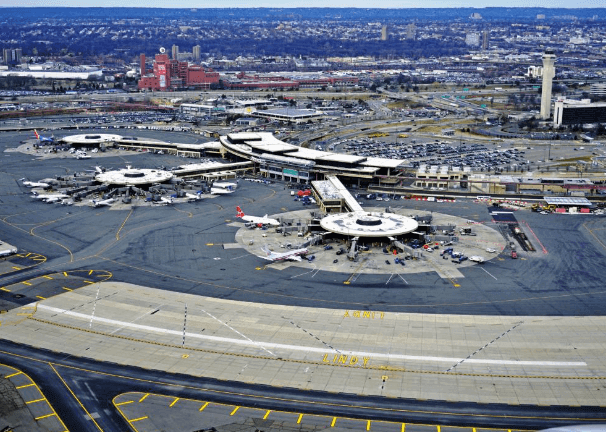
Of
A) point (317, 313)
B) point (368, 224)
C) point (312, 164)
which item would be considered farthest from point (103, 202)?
point (317, 313)

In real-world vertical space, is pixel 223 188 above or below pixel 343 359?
above

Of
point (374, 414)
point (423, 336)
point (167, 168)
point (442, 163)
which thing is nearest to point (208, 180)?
point (167, 168)

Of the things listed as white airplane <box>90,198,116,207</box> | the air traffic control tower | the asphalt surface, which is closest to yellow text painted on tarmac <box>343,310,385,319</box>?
the asphalt surface

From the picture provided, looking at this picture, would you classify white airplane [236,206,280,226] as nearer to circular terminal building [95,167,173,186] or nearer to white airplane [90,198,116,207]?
white airplane [90,198,116,207]

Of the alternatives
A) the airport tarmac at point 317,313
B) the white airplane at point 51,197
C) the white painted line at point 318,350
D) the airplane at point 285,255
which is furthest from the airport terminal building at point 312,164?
the white painted line at point 318,350

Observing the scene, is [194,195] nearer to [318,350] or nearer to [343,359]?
[318,350]

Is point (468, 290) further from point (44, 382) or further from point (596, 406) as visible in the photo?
point (44, 382)
